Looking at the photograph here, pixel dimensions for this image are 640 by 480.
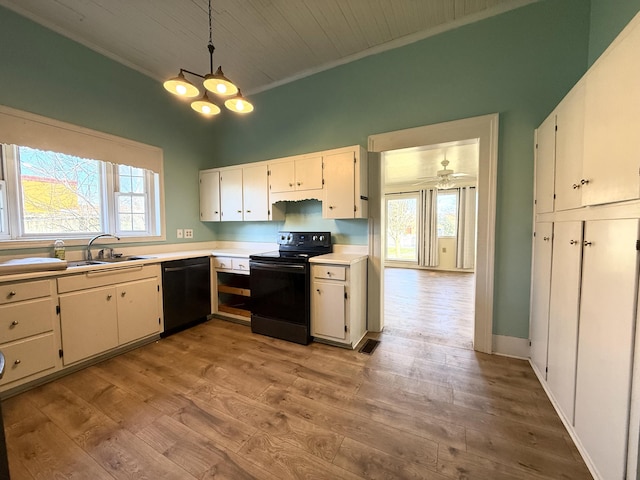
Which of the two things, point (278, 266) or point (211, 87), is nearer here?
point (211, 87)

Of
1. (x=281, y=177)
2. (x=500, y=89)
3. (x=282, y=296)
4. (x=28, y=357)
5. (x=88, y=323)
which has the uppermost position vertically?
(x=500, y=89)

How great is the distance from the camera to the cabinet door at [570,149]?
1478mm

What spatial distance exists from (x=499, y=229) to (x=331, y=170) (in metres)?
1.73

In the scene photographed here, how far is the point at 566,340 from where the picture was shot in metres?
1.57

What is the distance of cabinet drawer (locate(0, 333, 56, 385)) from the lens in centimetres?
181

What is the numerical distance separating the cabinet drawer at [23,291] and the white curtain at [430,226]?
23.8 feet

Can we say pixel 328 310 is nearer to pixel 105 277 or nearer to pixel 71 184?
pixel 105 277

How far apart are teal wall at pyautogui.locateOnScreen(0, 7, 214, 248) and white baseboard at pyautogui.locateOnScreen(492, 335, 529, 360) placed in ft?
12.8

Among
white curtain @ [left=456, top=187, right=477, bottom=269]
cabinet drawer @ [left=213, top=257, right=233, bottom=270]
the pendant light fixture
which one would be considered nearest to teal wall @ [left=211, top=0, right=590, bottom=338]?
the pendant light fixture

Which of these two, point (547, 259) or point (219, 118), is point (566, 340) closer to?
point (547, 259)

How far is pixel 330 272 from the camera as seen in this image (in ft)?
8.31

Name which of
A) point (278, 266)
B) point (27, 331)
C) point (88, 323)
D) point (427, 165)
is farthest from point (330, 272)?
point (427, 165)

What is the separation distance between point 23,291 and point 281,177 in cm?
238

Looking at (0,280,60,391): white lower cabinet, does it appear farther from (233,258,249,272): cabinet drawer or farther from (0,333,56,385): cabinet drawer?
→ (233,258,249,272): cabinet drawer
